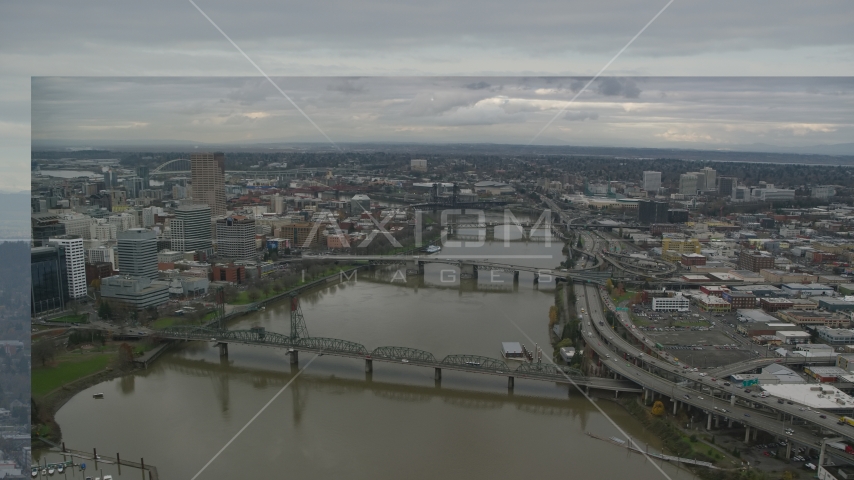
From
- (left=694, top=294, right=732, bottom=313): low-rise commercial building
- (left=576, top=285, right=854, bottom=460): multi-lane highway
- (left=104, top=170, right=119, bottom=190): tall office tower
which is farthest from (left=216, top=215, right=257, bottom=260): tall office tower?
(left=694, top=294, right=732, bottom=313): low-rise commercial building

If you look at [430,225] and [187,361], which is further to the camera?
[430,225]

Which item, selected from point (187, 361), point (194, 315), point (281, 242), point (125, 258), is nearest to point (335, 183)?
point (281, 242)

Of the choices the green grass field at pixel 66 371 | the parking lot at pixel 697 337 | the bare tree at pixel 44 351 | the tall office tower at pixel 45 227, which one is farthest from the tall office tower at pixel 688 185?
the bare tree at pixel 44 351

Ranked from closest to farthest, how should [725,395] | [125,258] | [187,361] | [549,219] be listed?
[725,395], [187,361], [125,258], [549,219]

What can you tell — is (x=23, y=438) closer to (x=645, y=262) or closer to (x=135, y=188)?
(x=645, y=262)

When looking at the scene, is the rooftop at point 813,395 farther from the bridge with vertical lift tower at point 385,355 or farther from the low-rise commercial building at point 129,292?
the low-rise commercial building at point 129,292

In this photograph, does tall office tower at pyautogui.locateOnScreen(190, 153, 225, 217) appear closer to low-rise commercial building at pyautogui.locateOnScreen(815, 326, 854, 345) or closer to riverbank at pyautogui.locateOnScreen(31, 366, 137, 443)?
riverbank at pyautogui.locateOnScreen(31, 366, 137, 443)

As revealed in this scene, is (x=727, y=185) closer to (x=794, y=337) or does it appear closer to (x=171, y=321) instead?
(x=794, y=337)

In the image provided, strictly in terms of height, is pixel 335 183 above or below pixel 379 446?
above
